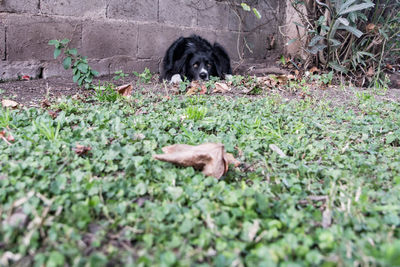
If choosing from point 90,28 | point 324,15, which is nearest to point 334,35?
point 324,15

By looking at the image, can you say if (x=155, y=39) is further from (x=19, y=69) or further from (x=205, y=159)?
(x=205, y=159)

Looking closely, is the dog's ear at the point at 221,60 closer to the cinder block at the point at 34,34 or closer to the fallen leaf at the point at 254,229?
the cinder block at the point at 34,34

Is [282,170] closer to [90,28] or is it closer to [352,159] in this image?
[352,159]

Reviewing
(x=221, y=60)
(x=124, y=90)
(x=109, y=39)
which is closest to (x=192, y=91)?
(x=124, y=90)

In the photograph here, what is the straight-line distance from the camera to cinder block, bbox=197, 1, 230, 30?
587 centimetres

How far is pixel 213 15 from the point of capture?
6031 mm

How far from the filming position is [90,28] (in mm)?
4715

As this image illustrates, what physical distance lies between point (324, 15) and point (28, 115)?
13.6 ft

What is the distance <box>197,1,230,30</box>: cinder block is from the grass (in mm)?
4177

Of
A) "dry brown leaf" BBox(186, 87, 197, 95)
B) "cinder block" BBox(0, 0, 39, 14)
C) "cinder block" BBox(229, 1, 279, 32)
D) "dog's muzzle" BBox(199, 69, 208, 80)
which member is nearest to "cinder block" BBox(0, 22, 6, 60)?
"cinder block" BBox(0, 0, 39, 14)

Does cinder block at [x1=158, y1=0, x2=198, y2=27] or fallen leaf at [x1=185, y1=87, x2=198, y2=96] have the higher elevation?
cinder block at [x1=158, y1=0, x2=198, y2=27]

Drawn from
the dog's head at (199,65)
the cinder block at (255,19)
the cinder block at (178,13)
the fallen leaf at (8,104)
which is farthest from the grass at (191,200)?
the cinder block at (255,19)

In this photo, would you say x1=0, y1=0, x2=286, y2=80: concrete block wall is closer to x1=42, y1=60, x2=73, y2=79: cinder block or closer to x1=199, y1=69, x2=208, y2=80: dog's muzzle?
x1=42, y1=60, x2=73, y2=79: cinder block

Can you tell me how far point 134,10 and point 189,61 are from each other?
1.11 metres
